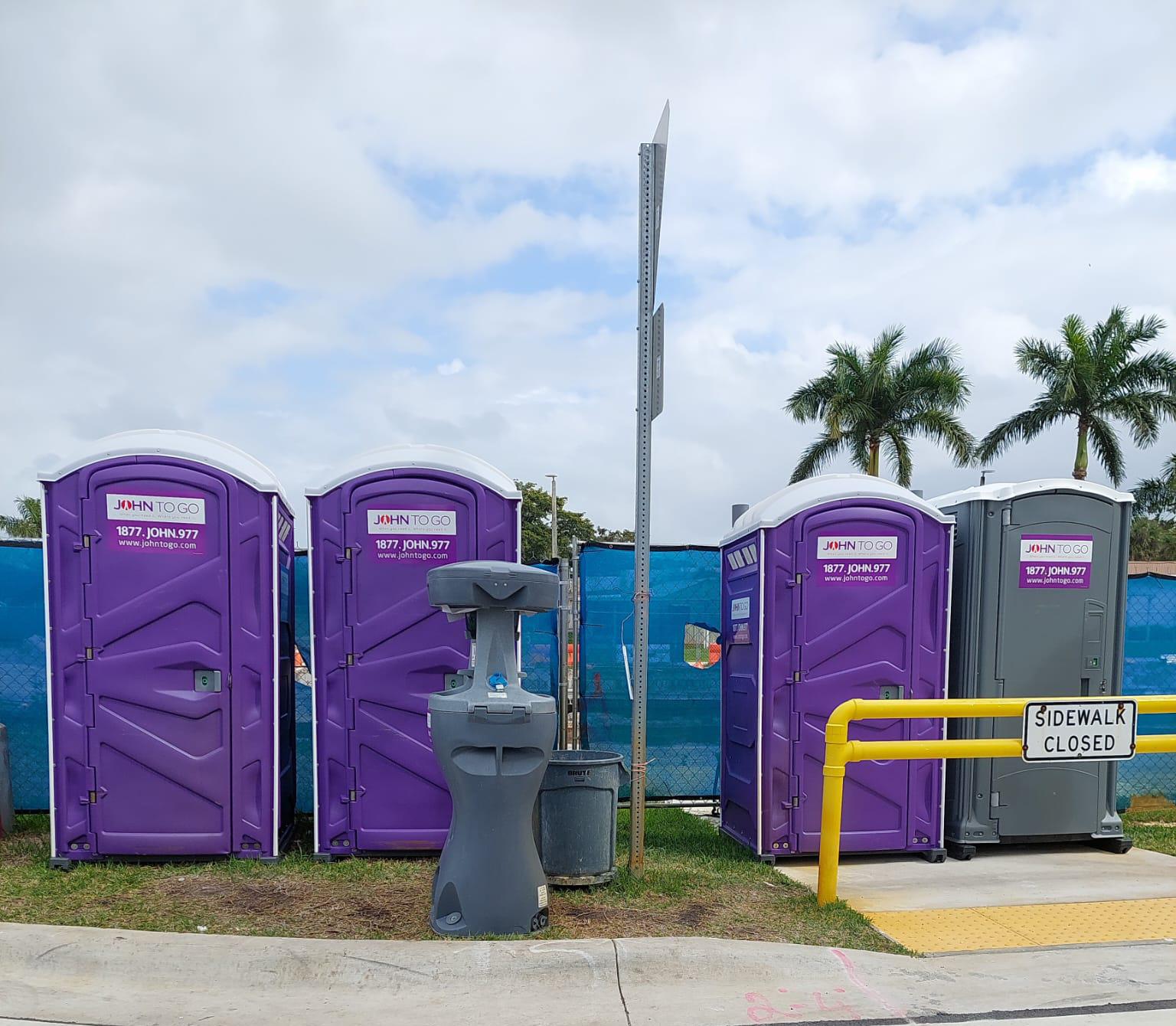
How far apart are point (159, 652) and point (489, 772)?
244 cm

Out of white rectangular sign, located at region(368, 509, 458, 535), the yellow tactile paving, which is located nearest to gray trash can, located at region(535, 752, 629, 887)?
the yellow tactile paving

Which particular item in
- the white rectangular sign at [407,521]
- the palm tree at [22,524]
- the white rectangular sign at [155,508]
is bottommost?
the palm tree at [22,524]

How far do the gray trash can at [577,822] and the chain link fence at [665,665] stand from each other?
2028mm

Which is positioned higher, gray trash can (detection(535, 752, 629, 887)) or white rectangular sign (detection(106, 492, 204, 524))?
white rectangular sign (detection(106, 492, 204, 524))

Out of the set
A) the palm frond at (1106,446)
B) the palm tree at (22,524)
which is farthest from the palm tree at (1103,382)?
the palm tree at (22,524)

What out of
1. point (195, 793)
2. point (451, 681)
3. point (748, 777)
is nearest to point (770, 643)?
point (748, 777)

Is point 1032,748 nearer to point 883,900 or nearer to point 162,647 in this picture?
point 883,900

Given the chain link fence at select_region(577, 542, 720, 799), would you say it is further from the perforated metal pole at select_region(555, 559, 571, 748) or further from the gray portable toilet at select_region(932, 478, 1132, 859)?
the gray portable toilet at select_region(932, 478, 1132, 859)

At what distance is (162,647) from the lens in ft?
19.4

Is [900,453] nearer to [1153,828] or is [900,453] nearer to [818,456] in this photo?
[818,456]

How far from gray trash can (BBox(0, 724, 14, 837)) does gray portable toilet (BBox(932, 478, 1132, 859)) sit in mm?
6344

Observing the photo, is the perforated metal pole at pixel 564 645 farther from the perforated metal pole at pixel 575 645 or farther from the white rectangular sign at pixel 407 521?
the white rectangular sign at pixel 407 521

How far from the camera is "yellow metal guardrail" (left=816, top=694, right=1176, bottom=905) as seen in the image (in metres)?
5.26

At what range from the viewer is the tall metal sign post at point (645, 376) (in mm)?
5547
